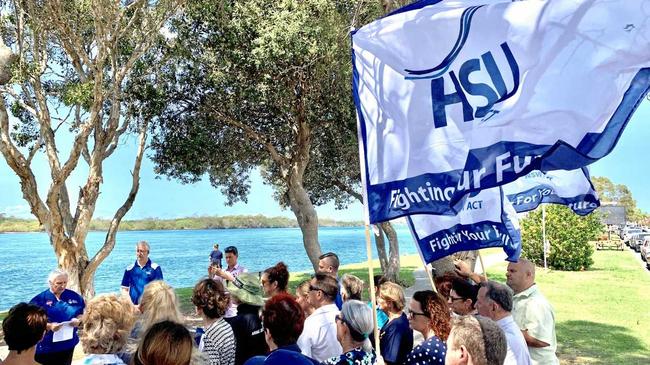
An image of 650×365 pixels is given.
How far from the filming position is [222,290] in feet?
14.8

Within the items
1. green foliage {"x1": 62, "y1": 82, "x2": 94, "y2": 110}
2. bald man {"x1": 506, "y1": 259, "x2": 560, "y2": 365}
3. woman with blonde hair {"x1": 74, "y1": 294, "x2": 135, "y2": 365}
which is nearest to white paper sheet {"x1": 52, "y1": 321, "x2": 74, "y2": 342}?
woman with blonde hair {"x1": 74, "y1": 294, "x2": 135, "y2": 365}

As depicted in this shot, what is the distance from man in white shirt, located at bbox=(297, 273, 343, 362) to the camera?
454cm

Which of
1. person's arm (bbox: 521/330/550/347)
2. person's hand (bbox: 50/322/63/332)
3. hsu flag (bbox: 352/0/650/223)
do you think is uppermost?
hsu flag (bbox: 352/0/650/223)

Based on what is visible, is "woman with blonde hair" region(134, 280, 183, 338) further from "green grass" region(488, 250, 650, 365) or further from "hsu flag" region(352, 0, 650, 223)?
"green grass" region(488, 250, 650, 365)

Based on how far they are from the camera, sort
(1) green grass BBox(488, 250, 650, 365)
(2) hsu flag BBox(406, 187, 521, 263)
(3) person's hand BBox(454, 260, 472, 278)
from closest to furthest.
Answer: (2) hsu flag BBox(406, 187, 521, 263) < (3) person's hand BBox(454, 260, 472, 278) < (1) green grass BBox(488, 250, 650, 365)

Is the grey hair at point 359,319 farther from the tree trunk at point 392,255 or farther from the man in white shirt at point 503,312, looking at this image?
the tree trunk at point 392,255

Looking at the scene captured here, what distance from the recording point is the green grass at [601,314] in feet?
32.8

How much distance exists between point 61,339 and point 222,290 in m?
2.80

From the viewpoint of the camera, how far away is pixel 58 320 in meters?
6.30

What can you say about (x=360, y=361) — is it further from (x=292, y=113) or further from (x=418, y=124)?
(x=292, y=113)

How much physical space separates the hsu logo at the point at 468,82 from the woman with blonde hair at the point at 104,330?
2797mm

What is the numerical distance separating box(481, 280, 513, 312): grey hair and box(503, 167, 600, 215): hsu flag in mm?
2347

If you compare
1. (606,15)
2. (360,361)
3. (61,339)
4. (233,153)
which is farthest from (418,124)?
(233,153)

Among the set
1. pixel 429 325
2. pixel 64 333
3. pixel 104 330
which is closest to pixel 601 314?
pixel 429 325
